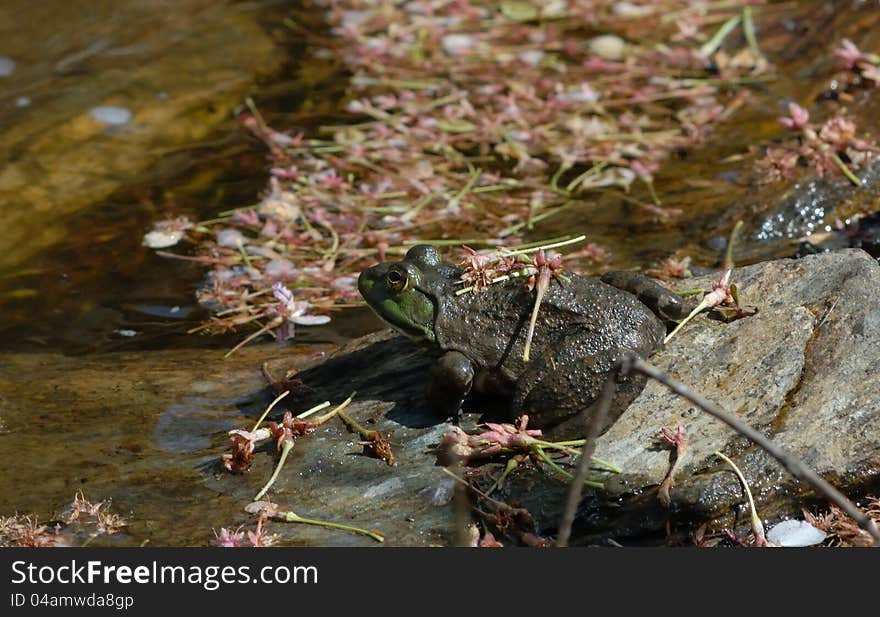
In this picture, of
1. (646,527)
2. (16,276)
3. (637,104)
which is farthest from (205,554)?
(637,104)

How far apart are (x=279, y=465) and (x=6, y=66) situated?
6.58m

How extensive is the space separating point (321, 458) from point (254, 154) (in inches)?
177

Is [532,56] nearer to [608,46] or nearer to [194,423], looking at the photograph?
[608,46]

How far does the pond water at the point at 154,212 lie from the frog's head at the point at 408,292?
0.87 metres

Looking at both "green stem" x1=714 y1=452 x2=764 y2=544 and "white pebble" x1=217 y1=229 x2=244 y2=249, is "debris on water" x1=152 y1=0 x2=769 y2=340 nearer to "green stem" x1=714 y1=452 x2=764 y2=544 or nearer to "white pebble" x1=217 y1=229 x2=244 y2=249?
"white pebble" x1=217 y1=229 x2=244 y2=249

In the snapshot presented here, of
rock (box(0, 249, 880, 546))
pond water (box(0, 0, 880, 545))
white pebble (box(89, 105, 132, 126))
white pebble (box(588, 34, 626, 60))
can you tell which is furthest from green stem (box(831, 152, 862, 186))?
white pebble (box(89, 105, 132, 126))

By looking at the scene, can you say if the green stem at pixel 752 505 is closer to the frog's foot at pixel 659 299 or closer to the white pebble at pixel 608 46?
the frog's foot at pixel 659 299

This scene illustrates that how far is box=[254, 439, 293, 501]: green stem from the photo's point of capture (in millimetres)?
4645

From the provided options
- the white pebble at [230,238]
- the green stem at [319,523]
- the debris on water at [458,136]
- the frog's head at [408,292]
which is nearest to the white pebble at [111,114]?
the debris on water at [458,136]

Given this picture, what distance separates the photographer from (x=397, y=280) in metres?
5.08

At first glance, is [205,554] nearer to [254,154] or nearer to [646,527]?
[646,527]

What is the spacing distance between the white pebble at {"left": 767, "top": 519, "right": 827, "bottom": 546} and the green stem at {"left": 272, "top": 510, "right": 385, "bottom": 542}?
5.11ft

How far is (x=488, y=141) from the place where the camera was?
891 centimetres

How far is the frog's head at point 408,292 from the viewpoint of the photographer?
198 inches
